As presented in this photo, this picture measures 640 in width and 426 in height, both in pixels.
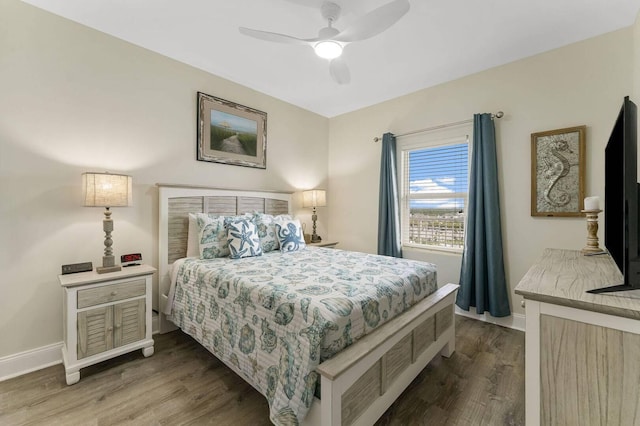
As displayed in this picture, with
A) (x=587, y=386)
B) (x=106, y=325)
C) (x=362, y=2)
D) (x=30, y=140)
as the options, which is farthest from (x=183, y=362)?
(x=362, y=2)

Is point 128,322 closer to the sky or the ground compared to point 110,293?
closer to the ground

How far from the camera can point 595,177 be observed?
238 centimetres

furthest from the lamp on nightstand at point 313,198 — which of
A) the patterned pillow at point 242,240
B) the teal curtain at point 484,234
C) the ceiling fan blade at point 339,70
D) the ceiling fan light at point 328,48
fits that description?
the ceiling fan light at point 328,48

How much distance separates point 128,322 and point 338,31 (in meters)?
2.74

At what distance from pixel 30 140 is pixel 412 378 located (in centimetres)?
326

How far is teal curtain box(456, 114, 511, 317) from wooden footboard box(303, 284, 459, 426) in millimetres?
994

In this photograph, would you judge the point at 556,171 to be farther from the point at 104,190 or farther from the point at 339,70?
the point at 104,190

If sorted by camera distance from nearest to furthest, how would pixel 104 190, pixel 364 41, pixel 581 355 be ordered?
pixel 581 355 → pixel 104 190 → pixel 364 41

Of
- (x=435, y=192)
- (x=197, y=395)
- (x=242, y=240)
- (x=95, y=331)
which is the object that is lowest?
(x=197, y=395)

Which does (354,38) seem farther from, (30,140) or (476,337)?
(476,337)

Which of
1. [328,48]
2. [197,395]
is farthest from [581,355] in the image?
[328,48]

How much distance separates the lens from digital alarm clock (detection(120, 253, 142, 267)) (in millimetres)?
2326

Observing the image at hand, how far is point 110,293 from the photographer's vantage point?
6.60ft

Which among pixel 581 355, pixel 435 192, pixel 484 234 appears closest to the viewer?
pixel 581 355
